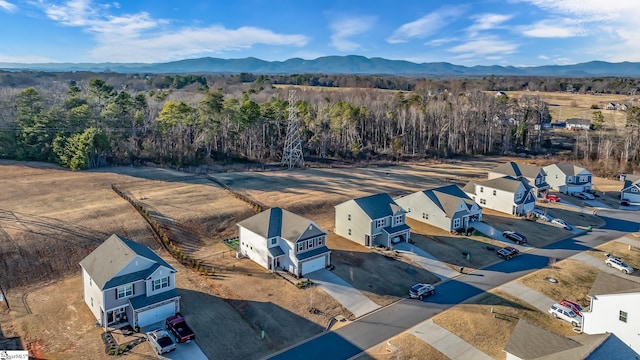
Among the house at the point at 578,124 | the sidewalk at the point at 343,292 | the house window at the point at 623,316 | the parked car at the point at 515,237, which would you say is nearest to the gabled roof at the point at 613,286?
the house window at the point at 623,316

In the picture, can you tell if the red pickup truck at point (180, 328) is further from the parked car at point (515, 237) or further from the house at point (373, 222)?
the parked car at point (515, 237)

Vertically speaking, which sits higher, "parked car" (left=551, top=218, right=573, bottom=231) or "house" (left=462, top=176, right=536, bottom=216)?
"house" (left=462, top=176, right=536, bottom=216)

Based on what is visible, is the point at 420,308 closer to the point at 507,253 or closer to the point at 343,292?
the point at 343,292

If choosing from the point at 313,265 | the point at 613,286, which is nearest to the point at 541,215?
the point at 613,286

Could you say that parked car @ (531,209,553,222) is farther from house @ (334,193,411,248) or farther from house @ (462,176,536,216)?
house @ (334,193,411,248)

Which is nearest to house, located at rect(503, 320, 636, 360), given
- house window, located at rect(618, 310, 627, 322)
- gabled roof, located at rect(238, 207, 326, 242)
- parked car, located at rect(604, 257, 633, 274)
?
house window, located at rect(618, 310, 627, 322)

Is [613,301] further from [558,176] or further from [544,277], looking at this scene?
[558,176]

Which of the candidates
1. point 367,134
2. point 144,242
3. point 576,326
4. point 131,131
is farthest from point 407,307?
point 367,134
